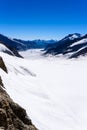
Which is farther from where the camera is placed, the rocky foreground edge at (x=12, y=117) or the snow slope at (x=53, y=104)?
the snow slope at (x=53, y=104)

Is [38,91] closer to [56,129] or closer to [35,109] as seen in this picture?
[35,109]

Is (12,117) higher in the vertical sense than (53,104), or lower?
lower

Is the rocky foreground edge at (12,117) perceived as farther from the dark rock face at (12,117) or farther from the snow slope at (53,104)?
the snow slope at (53,104)

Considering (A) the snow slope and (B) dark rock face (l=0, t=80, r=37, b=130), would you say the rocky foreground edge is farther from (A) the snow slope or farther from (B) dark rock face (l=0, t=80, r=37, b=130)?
(A) the snow slope

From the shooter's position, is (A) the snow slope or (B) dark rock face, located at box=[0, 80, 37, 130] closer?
(B) dark rock face, located at box=[0, 80, 37, 130]

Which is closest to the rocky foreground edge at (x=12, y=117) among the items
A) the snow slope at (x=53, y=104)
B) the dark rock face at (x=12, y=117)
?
the dark rock face at (x=12, y=117)

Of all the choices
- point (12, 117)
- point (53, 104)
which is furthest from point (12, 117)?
point (53, 104)

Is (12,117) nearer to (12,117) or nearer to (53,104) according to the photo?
(12,117)

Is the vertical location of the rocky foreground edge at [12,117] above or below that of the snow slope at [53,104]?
below

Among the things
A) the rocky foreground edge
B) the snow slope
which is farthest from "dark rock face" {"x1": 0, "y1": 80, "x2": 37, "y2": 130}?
the snow slope

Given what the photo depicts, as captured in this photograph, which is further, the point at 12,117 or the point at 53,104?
the point at 53,104
